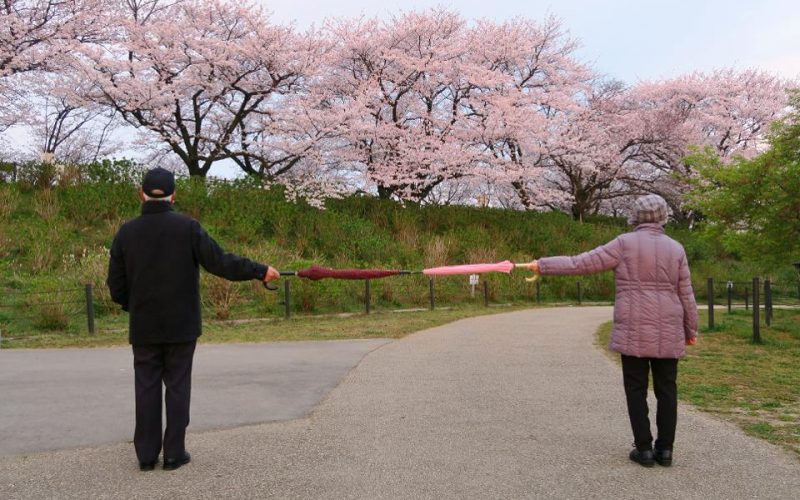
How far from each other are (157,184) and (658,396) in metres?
3.36

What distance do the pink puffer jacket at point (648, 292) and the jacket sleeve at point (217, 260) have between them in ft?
6.54

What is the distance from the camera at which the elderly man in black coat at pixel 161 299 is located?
3.80 metres

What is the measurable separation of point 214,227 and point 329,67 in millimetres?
9066

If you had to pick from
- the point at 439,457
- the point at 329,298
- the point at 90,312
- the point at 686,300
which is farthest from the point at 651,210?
the point at 329,298

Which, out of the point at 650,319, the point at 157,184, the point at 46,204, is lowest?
the point at 650,319

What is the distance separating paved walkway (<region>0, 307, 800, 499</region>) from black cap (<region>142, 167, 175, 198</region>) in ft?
5.43

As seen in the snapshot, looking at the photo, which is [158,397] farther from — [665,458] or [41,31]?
[41,31]

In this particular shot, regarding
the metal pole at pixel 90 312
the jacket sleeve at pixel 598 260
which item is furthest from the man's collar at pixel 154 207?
the metal pole at pixel 90 312

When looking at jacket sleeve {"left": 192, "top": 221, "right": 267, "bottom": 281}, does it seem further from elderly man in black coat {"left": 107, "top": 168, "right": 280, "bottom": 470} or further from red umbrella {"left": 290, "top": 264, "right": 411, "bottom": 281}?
red umbrella {"left": 290, "top": 264, "right": 411, "bottom": 281}

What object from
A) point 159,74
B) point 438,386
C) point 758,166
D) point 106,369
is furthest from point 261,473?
point 159,74

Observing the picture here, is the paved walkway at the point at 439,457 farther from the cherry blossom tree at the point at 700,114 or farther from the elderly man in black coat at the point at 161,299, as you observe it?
the cherry blossom tree at the point at 700,114

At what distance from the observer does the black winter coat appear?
150 inches

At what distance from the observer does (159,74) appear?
71.8 feet

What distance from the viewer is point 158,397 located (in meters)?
3.87
